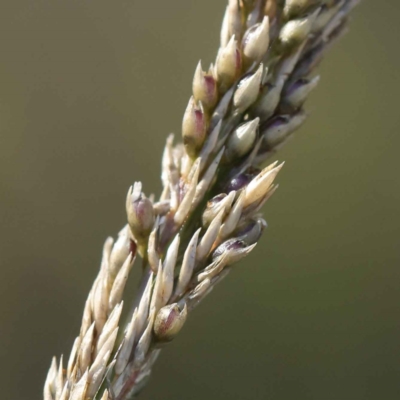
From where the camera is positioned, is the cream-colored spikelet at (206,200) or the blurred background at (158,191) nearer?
the cream-colored spikelet at (206,200)

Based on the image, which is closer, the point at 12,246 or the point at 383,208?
the point at 12,246

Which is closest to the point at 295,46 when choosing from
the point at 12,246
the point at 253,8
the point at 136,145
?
the point at 253,8

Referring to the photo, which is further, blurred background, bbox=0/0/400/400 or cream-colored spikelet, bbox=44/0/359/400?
blurred background, bbox=0/0/400/400

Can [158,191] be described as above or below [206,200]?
above

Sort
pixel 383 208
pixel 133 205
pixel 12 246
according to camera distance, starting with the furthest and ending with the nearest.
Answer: pixel 383 208 → pixel 12 246 → pixel 133 205

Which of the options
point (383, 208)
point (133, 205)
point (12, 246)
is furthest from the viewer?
point (383, 208)

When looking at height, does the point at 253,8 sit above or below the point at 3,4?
below

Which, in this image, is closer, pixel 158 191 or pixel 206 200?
pixel 206 200

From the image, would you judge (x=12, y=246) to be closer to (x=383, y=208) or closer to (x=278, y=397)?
(x=278, y=397)
